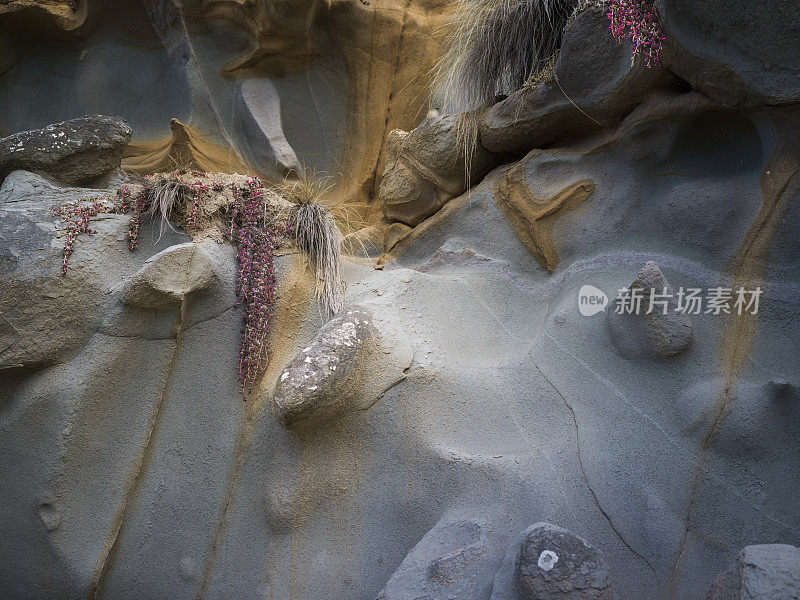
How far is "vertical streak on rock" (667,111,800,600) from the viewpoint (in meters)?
2.46

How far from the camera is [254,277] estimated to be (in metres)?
2.92

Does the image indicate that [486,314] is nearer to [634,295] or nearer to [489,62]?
[634,295]

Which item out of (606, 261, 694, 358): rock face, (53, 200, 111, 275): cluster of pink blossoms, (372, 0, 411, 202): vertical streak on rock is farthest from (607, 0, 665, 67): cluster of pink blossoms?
(372, 0, 411, 202): vertical streak on rock

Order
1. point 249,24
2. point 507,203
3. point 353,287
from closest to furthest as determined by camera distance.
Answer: point 353,287 < point 507,203 < point 249,24

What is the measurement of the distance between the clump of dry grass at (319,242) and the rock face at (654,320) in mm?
1232

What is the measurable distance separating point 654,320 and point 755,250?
0.53 metres

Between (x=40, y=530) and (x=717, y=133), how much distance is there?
3261 millimetres

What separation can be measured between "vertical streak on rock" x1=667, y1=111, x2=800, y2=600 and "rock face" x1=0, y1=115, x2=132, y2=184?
297 cm

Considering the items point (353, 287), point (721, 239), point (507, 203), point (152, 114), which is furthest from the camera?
point (152, 114)

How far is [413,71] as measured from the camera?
513 centimetres

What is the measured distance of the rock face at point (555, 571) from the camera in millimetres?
1880

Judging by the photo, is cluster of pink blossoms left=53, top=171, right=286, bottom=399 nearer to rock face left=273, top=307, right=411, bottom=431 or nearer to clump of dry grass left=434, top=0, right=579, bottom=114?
rock face left=273, top=307, right=411, bottom=431

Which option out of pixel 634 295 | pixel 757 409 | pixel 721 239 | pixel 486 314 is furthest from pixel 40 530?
pixel 721 239

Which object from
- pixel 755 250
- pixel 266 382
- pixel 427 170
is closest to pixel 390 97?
pixel 427 170
